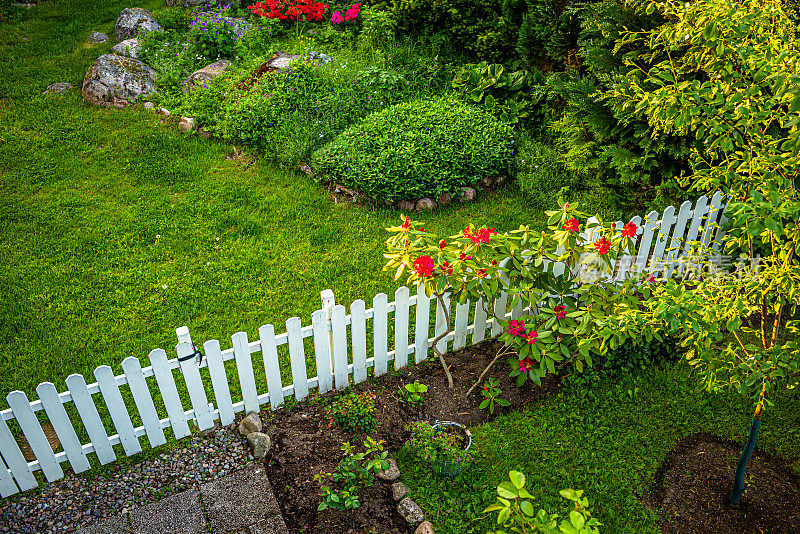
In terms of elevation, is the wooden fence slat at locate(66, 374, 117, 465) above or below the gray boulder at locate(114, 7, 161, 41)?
below

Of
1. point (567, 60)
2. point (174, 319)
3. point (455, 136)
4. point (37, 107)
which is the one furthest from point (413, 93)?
point (37, 107)

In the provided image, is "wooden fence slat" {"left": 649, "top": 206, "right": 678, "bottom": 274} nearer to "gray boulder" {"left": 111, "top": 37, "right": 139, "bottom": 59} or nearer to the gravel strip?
the gravel strip

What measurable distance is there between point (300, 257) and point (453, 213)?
1972 millimetres

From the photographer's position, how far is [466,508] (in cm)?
382

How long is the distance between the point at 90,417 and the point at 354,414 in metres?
1.81

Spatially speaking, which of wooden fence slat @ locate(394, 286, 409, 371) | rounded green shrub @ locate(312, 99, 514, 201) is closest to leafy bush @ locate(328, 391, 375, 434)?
wooden fence slat @ locate(394, 286, 409, 371)

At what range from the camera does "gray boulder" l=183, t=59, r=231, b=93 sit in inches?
360

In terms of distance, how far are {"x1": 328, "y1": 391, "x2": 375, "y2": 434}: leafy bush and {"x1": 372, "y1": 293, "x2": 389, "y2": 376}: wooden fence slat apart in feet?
1.45

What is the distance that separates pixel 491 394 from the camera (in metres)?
4.54

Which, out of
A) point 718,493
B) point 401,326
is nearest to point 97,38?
point 401,326

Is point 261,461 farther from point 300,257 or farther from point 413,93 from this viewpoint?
point 413,93

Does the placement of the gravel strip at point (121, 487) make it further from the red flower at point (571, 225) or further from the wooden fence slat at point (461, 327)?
the red flower at point (571, 225)

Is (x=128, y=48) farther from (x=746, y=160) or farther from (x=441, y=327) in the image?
(x=746, y=160)

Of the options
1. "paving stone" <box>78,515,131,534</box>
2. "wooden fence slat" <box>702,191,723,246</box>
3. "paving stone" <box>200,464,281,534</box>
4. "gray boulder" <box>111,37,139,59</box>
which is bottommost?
"paving stone" <box>200,464,281,534</box>
